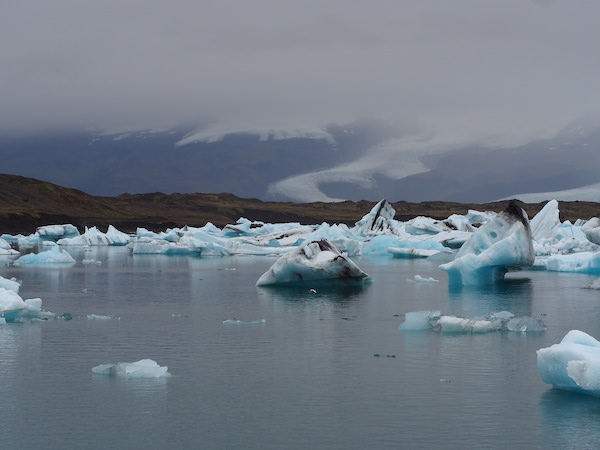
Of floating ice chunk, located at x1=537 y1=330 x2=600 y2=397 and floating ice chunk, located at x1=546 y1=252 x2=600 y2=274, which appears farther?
floating ice chunk, located at x1=546 y1=252 x2=600 y2=274

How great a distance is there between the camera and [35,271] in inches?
1009

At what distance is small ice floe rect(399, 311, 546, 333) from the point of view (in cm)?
1284

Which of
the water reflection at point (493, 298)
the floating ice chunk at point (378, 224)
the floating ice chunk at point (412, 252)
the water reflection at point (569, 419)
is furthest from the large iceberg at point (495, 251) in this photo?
the floating ice chunk at point (378, 224)

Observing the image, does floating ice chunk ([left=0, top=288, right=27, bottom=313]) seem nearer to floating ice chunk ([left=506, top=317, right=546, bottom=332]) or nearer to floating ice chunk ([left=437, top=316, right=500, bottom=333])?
floating ice chunk ([left=437, top=316, right=500, bottom=333])

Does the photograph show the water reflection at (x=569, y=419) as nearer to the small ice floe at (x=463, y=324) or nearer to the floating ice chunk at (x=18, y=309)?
the small ice floe at (x=463, y=324)

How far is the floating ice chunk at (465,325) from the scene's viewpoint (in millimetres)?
12789

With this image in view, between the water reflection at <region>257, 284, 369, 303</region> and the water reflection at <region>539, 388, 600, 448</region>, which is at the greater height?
the water reflection at <region>257, 284, 369, 303</region>

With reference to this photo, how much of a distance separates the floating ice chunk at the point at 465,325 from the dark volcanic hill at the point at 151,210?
2161 inches

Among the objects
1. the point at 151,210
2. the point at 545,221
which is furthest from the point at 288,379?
the point at 151,210

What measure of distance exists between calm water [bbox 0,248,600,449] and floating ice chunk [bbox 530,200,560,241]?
53.5ft

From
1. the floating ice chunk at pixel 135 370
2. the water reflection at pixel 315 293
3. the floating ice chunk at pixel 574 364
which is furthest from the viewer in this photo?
the water reflection at pixel 315 293

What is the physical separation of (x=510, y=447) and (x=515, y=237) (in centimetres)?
1294

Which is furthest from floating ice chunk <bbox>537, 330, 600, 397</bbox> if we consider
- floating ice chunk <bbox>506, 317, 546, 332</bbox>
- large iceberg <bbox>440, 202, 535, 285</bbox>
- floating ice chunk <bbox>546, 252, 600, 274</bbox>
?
floating ice chunk <bbox>546, 252, 600, 274</bbox>

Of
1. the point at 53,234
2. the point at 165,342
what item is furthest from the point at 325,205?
the point at 165,342
